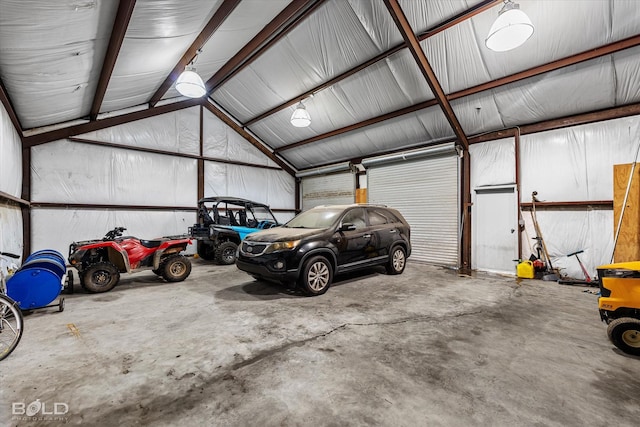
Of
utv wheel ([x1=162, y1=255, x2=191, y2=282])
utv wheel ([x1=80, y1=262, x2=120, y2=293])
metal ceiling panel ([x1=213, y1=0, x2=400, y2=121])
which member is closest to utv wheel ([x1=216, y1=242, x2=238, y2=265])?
utv wheel ([x1=162, y1=255, x2=191, y2=282])

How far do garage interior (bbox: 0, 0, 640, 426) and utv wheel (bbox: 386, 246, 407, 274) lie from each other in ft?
0.74

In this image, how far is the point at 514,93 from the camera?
5875mm

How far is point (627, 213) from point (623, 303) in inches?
154

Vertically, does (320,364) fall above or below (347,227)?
below

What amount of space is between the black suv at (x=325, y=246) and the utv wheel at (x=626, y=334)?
323 centimetres

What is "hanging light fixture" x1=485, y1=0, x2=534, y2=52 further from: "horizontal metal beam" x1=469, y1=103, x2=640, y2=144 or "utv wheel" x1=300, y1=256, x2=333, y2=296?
"utv wheel" x1=300, y1=256, x2=333, y2=296

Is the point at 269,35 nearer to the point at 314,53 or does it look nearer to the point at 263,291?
the point at 314,53

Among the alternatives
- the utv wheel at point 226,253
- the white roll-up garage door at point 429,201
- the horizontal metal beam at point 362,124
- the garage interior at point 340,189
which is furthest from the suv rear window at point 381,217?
the utv wheel at point 226,253

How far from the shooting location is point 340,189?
10789 millimetres

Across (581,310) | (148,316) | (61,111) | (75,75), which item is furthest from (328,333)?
(61,111)

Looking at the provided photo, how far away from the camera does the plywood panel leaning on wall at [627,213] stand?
5012mm

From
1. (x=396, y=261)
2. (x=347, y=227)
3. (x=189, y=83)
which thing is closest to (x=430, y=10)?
(x=347, y=227)

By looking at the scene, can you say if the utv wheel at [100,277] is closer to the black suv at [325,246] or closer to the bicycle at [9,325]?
the bicycle at [9,325]

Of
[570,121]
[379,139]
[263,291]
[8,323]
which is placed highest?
[379,139]
